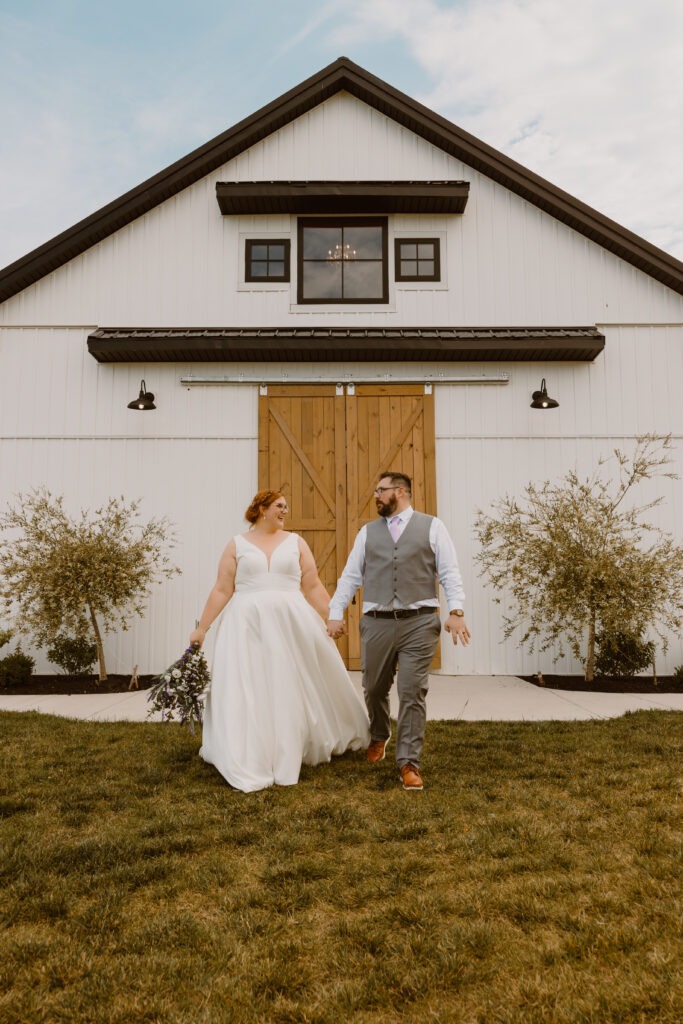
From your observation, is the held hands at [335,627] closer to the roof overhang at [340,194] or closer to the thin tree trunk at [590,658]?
the thin tree trunk at [590,658]

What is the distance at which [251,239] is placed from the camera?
9914 mm

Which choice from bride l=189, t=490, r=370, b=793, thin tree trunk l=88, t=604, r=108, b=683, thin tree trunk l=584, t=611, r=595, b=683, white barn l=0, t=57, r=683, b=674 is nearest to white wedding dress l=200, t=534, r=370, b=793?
bride l=189, t=490, r=370, b=793

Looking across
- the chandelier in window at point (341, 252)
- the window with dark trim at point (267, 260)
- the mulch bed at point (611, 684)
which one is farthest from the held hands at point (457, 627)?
the chandelier in window at point (341, 252)

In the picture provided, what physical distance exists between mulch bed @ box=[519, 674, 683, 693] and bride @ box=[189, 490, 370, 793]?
3.94 metres

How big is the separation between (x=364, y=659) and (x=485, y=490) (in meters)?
4.82

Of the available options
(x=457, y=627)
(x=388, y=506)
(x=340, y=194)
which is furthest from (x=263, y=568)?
(x=340, y=194)

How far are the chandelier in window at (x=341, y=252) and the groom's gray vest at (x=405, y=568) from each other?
6247mm

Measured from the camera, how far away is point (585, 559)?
7.83 m

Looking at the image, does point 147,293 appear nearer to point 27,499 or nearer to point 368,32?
point 27,499

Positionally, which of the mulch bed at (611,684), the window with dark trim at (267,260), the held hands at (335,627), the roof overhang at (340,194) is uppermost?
the roof overhang at (340,194)

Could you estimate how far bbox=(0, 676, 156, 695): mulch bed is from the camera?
822cm

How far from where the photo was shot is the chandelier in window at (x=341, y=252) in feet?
32.7

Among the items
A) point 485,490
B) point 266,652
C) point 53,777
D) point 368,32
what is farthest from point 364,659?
point 368,32

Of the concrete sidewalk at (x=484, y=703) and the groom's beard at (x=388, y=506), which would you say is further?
the concrete sidewalk at (x=484, y=703)
